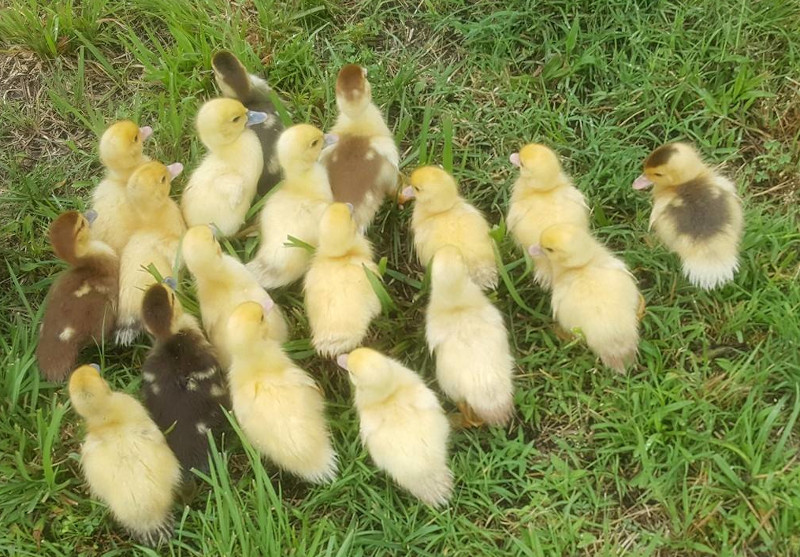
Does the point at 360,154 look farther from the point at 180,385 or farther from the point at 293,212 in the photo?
the point at 180,385

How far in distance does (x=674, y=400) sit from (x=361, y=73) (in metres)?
1.71

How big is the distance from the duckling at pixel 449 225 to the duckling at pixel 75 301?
1218 mm

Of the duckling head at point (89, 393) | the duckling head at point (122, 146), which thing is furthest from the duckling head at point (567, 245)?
the duckling head at point (122, 146)

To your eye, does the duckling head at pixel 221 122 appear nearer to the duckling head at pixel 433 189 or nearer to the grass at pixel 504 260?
the grass at pixel 504 260

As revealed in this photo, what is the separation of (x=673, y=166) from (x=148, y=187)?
1.97m

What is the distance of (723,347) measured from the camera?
9.32 feet

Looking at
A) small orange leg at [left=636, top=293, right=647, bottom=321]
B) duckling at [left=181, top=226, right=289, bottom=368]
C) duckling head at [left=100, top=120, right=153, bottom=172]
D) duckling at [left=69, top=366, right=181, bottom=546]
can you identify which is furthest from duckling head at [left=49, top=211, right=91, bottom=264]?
small orange leg at [left=636, top=293, right=647, bottom=321]

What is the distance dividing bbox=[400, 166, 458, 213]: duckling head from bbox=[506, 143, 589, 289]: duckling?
266mm

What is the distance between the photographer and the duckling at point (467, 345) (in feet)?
8.48

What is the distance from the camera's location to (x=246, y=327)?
2.51m

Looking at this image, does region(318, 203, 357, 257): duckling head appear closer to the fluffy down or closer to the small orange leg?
the fluffy down

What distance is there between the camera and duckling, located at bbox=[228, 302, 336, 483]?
8.28 ft

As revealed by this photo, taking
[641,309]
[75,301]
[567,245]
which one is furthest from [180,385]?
[641,309]

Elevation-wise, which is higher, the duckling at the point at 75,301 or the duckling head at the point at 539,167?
the duckling head at the point at 539,167
